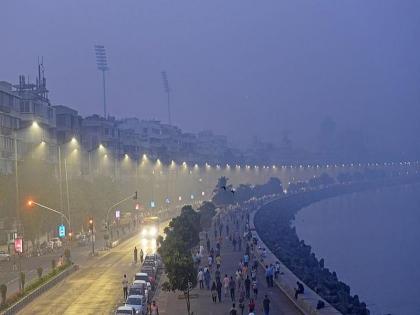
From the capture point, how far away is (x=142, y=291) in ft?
98.3

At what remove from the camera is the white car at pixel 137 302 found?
89.9ft

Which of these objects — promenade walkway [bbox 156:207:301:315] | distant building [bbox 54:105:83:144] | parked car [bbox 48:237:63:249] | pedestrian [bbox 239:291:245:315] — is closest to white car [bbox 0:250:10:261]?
parked car [bbox 48:237:63:249]

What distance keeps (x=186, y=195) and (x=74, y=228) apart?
6487 cm

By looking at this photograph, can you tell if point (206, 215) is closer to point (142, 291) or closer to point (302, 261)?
point (302, 261)

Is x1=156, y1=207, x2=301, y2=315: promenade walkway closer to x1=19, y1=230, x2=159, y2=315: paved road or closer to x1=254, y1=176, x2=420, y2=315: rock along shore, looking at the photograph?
x1=19, y1=230, x2=159, y2=315: paved road

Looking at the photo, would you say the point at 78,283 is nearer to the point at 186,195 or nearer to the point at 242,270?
the point at 242,270

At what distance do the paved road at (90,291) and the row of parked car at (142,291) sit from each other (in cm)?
98

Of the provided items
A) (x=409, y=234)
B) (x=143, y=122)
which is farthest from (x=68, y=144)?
(x=143, y=122)

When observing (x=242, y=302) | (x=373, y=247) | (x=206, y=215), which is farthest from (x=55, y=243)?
(x=373, y=247)

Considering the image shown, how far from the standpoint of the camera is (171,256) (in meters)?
29.1

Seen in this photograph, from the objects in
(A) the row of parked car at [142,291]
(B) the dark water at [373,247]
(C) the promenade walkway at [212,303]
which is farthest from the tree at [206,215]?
(C) the promenade walkway at [212,303]

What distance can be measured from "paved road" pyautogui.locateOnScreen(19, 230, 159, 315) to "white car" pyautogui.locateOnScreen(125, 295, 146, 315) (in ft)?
3.55

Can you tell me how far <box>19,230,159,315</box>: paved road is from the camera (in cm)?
2970

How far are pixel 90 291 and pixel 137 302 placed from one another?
21.7ft
